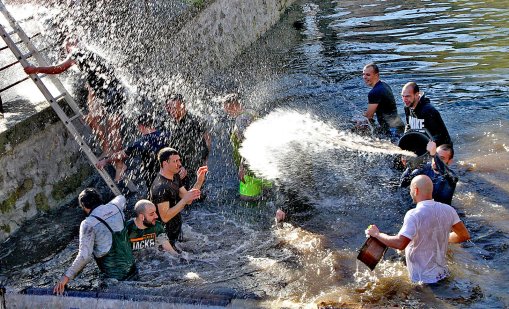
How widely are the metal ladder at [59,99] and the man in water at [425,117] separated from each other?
15.0 ft

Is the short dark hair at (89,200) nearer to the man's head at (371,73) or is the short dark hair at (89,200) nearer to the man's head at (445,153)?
the man's head at (445,153)

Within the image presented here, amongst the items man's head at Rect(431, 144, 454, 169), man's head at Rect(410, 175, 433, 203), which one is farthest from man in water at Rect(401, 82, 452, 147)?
man's head at Rect(410, 175, 433, 203)

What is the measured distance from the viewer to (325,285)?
7.68 metres

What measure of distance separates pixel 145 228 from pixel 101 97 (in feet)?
11.9

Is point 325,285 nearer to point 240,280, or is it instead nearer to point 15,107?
point 240,280

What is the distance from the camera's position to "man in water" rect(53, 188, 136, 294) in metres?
7.29

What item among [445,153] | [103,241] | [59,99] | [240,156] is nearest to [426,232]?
[445,153]

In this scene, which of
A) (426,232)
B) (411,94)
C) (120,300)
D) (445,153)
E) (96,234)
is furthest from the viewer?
(411,94)

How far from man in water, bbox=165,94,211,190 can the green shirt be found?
1625 millimetres

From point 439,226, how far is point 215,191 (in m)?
4.54

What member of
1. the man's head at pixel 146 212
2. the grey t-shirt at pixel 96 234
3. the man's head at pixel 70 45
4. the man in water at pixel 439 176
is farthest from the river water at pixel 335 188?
the man's head at pixel 70 45

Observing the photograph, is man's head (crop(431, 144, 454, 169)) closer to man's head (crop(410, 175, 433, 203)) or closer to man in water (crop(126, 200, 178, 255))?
man's head (crop(410, 175, 433, 203))

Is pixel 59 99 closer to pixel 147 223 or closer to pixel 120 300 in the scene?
pixel 147 223

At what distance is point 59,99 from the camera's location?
10.4 m
